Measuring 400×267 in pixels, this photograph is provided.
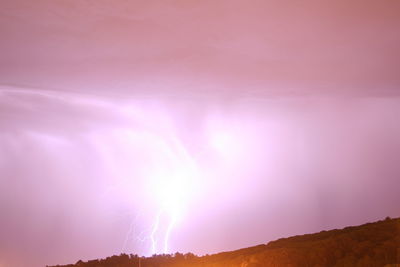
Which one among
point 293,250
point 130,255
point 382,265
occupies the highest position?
point 130,255

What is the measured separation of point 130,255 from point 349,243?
65.7 ft

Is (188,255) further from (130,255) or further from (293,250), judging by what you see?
(293,250)

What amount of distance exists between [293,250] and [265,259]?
1484mm

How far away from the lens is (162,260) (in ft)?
103

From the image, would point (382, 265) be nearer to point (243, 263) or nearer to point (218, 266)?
point (243, 263)

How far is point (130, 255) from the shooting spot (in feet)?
113

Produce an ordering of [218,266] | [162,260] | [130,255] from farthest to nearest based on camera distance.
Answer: [130,255]
[162,260]
[218,266]

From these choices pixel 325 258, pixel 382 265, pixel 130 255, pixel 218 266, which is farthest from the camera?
pixel 130 255

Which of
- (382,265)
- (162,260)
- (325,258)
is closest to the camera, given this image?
(382,265)

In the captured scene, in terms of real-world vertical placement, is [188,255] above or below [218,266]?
above

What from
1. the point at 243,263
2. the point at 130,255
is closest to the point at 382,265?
the point at 243,263

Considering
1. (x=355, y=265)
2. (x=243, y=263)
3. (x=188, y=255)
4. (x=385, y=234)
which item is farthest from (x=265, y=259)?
(x=188, y=255)

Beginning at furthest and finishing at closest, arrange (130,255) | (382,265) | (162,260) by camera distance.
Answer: (130,255) < (162,260) < (382,265)

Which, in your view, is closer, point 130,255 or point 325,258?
point 325,258
